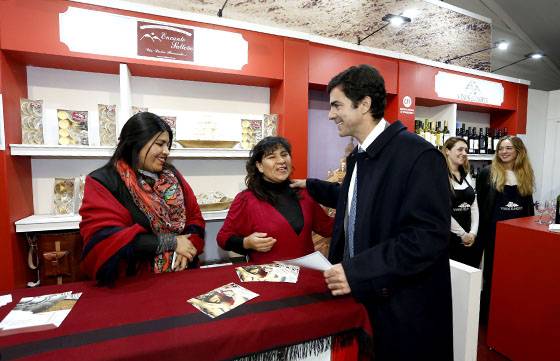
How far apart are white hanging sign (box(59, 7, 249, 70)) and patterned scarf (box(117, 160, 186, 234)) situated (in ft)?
3.80

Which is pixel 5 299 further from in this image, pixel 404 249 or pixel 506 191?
pixel 506 191

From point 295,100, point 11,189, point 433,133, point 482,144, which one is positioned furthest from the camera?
point 482,144

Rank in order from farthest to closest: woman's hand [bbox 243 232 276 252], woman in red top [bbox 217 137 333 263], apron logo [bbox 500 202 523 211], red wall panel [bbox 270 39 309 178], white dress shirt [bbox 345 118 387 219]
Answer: apron logo [bbox 500 202 523 211]
red wall panel [bbox 270 39 309 178]
woman in red top [bbox 217 137 333 263]
woman's hand [bbox 243 232 276 252]
white dress shirt [bbox 345 118 387 219]

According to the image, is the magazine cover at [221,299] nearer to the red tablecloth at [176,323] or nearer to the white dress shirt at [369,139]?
the red tablecloth at [176,323]

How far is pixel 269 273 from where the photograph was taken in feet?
4.24

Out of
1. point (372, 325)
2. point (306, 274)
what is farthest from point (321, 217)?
point (372, 325)

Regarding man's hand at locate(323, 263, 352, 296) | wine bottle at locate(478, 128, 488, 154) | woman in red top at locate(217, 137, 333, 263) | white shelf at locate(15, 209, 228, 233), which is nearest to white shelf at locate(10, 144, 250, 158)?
white shelf at locate(15, 209, 228, 233)

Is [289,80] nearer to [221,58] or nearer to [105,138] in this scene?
[221,58]

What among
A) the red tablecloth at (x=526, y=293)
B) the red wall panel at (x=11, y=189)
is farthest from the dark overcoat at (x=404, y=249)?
the red wall panel at (x=11, y=189)

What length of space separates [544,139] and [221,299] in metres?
6.37

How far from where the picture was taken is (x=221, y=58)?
2.55 m

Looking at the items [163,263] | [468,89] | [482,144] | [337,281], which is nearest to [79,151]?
[163,263]

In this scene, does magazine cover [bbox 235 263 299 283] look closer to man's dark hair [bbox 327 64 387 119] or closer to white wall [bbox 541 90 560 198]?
man's dark hair [bbox 327 64 387 119]

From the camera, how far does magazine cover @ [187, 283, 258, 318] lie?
38.7 inches
